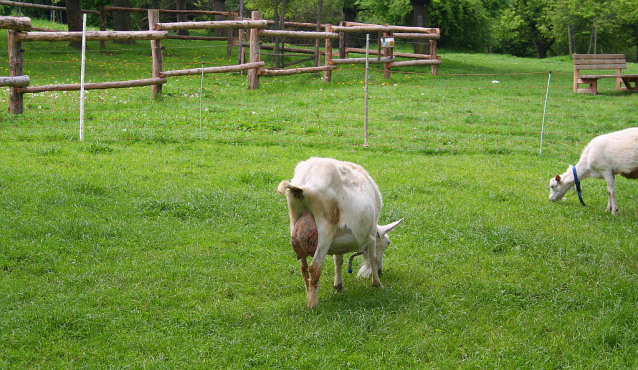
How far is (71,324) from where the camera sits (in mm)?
4781

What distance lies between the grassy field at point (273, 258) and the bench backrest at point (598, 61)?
9.65 m

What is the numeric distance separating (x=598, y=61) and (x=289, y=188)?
20638 mm

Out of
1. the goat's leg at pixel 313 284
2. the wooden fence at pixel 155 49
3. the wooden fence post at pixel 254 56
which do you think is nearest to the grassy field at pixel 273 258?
the goat's leg at pixel 313 284

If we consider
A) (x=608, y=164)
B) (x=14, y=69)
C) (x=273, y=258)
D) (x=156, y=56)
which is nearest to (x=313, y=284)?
(x=273, y=258)

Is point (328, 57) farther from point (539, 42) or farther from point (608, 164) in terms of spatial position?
point (539, 42)

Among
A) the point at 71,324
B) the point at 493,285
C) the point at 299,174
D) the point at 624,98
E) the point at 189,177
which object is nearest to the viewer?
the point at 71,324

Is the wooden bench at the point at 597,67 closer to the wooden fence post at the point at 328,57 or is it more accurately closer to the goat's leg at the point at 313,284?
the wooden fence post at the point at 328,57

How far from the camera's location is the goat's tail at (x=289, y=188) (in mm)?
4763

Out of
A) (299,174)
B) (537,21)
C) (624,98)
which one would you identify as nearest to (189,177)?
(299,174)

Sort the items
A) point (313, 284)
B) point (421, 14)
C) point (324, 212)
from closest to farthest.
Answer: point (324, 212)
point (313, 284)
point (421, 14)

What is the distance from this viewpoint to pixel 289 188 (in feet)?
15.9

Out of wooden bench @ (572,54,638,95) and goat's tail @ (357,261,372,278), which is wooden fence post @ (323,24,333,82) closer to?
wooden bench @ (572,54,638,95)

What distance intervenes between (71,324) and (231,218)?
3.24 metres

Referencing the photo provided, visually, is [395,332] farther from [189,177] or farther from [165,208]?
[189,177]
